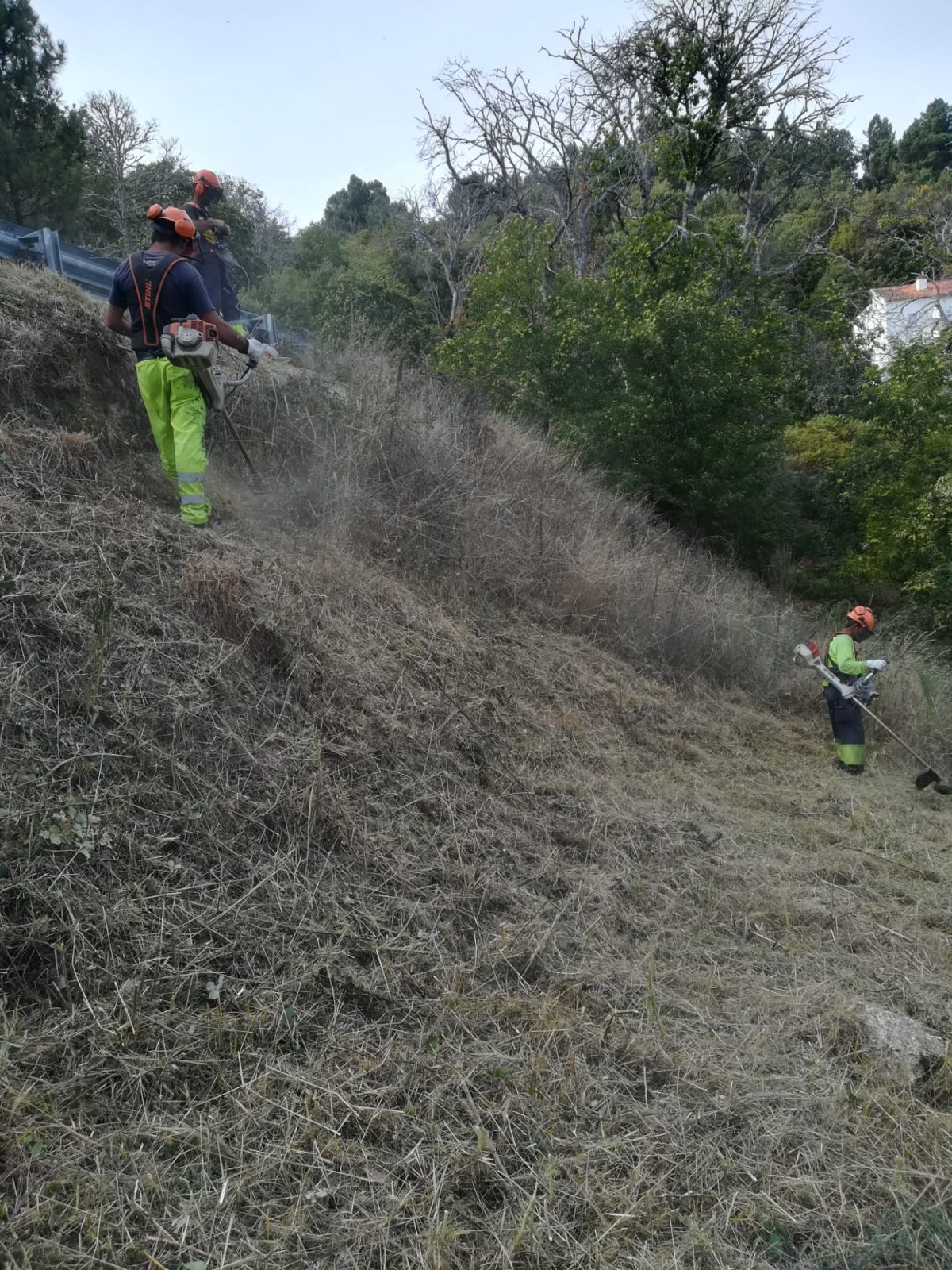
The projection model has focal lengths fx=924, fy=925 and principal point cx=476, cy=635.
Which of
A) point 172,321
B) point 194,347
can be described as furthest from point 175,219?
point 194,347

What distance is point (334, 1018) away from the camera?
141 inches

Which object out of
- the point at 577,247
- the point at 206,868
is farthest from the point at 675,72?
the point at 206,868

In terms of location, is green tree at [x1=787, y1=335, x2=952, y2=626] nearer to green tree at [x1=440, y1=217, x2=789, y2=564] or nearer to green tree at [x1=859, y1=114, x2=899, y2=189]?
green tree at [x1=440, y1=217, x2=789, y2=564]

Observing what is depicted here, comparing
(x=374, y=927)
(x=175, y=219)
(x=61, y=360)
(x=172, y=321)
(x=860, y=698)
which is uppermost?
(x=175, y=219)

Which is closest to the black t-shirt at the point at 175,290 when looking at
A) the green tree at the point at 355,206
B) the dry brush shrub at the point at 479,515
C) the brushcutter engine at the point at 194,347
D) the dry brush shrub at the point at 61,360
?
the brushcutter engine at the point at 194,347

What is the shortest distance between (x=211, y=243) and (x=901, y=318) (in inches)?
784

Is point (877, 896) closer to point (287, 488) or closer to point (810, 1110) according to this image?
point (810, 1110)

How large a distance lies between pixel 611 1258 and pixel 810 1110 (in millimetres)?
1108

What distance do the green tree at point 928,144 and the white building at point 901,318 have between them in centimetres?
1516

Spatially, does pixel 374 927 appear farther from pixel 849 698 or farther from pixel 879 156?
pixel 879 156

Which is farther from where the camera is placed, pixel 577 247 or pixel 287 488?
pixel 577 247

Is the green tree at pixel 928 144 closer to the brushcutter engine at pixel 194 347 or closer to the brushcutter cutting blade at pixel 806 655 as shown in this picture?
the brushcutter cutting blade at pixel 806 655

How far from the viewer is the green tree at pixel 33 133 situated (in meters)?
16.2

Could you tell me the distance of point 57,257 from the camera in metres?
7.96
